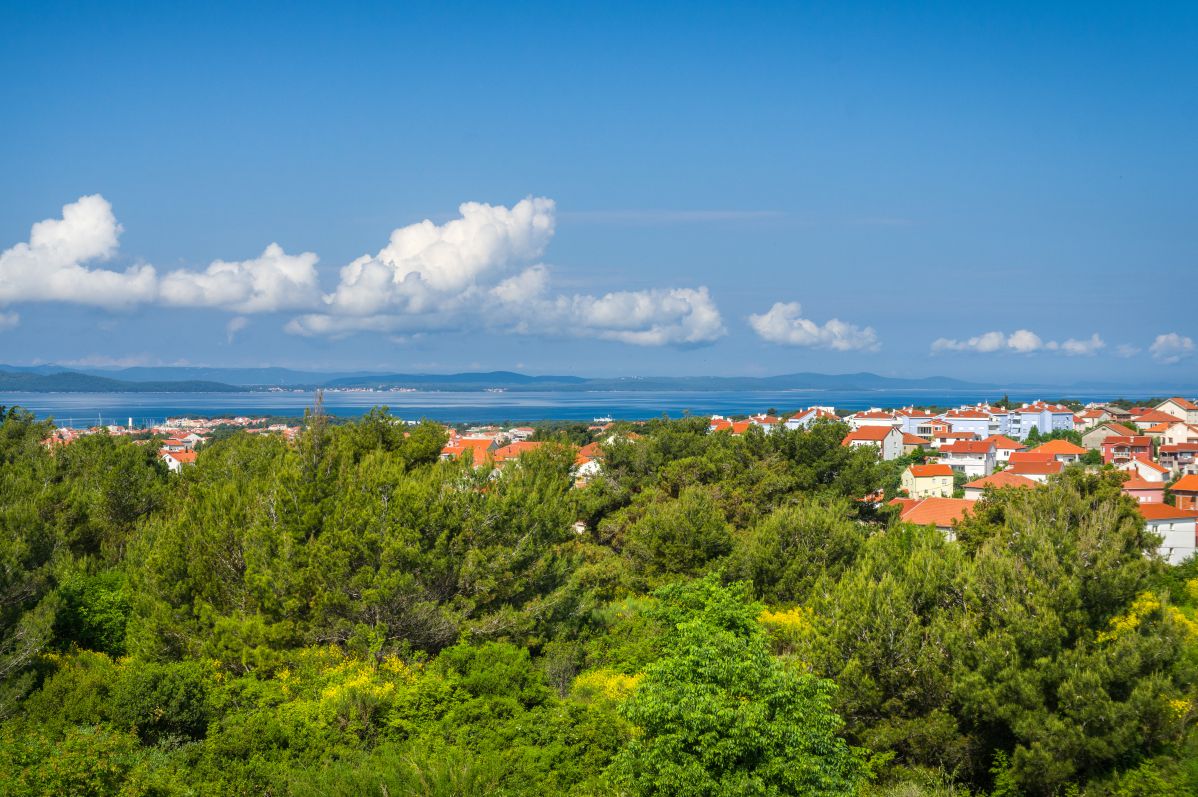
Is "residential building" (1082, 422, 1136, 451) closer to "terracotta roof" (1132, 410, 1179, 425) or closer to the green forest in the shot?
"terracotta roof" (1132, 410, 1179, 425)

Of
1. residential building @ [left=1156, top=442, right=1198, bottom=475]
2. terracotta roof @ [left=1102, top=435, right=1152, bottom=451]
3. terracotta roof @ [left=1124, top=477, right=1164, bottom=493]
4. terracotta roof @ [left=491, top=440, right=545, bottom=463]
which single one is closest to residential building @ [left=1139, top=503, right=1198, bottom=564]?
terracotta roof @ [left=1124, top=477, right=1164, bottom=493]

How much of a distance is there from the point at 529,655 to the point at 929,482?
157 ft

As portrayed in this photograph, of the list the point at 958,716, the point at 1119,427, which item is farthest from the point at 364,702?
the point at 1119,427

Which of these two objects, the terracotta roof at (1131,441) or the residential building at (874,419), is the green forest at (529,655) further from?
the residential building at (874,419)

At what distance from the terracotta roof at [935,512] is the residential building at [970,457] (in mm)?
27433

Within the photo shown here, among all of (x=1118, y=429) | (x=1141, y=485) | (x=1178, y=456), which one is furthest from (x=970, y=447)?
(x=1141, y=485)

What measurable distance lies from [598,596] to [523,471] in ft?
20.2

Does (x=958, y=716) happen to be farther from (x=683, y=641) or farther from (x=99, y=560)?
(x=99, y=560)

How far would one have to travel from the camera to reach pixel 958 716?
15273 mm

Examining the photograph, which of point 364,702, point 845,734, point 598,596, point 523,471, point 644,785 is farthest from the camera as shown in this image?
point 598,596

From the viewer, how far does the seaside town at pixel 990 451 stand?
121 feet

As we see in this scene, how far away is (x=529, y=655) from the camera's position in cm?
1653

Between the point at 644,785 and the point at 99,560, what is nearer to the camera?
the point at 644,785

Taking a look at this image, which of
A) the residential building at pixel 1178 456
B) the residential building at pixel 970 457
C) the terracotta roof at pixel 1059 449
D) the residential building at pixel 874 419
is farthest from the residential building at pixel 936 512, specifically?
the residential building at pixel 874 419
